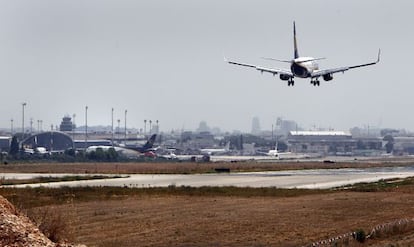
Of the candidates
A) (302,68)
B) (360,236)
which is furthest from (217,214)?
(302,68)

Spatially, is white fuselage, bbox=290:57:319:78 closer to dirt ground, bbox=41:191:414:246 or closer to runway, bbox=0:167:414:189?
runway, bbox=0:167:414:189

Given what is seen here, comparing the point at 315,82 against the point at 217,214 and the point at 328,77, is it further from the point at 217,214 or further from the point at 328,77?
the point at 217,214

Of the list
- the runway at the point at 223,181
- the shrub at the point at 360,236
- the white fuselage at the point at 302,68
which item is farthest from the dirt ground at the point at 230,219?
the white fuselage at the point at 302,68

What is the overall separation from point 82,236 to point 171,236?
3901 millimetres

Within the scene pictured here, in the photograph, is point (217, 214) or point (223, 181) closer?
point (217, 214)

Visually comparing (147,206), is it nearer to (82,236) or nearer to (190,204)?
(190,204)

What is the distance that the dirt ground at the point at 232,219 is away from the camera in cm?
3959

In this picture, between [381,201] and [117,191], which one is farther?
[117,191]

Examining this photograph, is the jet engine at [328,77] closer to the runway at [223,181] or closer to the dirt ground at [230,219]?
the runway at [223,181]

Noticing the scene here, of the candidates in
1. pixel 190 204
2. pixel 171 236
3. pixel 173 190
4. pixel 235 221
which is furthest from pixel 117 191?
pixel 171 236

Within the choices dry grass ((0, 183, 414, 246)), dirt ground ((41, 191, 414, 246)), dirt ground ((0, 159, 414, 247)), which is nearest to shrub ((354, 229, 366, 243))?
dry grass ((0, 183, 414, 246))

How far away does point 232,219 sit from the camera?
4900 cm

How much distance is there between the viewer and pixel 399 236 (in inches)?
1612

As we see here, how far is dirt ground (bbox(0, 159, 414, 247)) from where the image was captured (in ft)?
130
